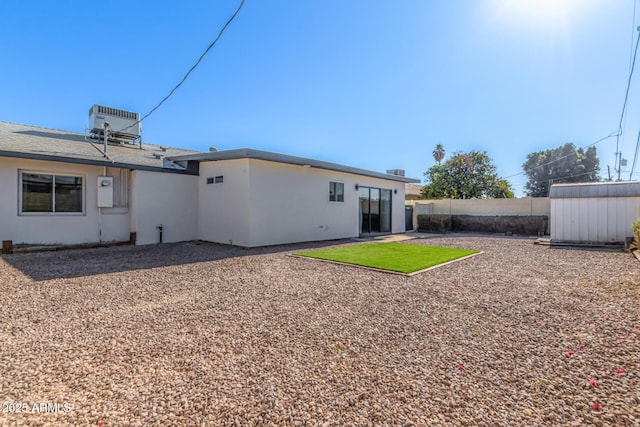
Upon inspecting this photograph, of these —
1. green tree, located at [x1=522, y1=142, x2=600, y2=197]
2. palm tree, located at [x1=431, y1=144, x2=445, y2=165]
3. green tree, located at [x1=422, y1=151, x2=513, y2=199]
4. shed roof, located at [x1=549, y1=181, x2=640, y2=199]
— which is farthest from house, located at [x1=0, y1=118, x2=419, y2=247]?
green tree, located at [x1=522, y1=142, x2=600, y2=197]

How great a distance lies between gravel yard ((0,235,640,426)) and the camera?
1.88 metres

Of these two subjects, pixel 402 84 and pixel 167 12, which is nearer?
pixel 167 12

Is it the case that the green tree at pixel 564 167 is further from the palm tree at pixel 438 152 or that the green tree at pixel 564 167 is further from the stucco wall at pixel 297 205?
the stucco wall at pixel 297 205

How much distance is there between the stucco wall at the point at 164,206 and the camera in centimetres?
915

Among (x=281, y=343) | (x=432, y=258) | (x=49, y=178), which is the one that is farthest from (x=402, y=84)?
(x=49, y=178)

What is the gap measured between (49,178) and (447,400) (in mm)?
10271

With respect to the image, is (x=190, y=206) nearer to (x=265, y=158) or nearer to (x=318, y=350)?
(x=265, y=158)

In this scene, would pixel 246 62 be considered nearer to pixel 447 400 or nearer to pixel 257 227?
pixel 257 227

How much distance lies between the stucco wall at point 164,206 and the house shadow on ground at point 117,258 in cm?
57

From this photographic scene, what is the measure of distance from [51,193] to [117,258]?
3.13 m

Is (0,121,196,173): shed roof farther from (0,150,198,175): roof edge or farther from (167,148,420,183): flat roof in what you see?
(167,148,420,183): flat roof

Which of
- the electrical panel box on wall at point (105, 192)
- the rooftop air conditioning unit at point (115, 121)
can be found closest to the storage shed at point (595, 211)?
the electrical panel box on wall at point (105, 192)

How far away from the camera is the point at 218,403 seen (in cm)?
193

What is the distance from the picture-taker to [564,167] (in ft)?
89.0
